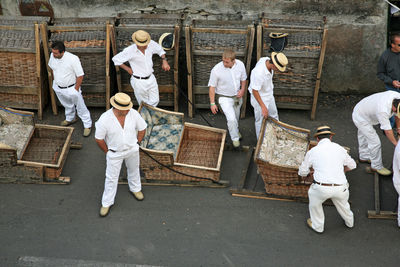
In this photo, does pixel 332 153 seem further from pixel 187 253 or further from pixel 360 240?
pixel 187 253

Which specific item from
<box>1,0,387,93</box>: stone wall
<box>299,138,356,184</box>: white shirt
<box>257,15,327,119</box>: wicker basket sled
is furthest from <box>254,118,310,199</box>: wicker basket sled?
<box>1,0,387,93</box>: stone wall

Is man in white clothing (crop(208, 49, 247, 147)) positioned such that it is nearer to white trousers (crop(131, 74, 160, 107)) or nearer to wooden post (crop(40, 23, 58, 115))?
white trousers (crop(131, 74, 160, 107))

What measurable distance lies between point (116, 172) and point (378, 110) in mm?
4194

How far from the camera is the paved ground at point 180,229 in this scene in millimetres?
6770

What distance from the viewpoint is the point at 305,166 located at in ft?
22.7

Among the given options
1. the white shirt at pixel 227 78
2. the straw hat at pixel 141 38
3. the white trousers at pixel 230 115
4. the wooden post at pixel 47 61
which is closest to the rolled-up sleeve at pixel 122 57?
the straw hat at pixel 141 38

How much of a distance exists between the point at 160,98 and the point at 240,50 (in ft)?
6.43

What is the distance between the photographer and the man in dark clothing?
9.06 meters

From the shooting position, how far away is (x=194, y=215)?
754 centimetres

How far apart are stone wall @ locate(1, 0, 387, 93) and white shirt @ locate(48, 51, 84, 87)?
2096mm

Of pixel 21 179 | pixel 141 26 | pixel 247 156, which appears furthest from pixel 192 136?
pixel 21 179

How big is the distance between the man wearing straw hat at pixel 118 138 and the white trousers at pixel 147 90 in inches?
73.3

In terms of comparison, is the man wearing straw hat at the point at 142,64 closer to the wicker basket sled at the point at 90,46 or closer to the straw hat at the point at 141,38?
the straw hat at the point at 141,38

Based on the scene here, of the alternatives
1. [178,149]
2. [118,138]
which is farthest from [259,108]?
[118,138]
